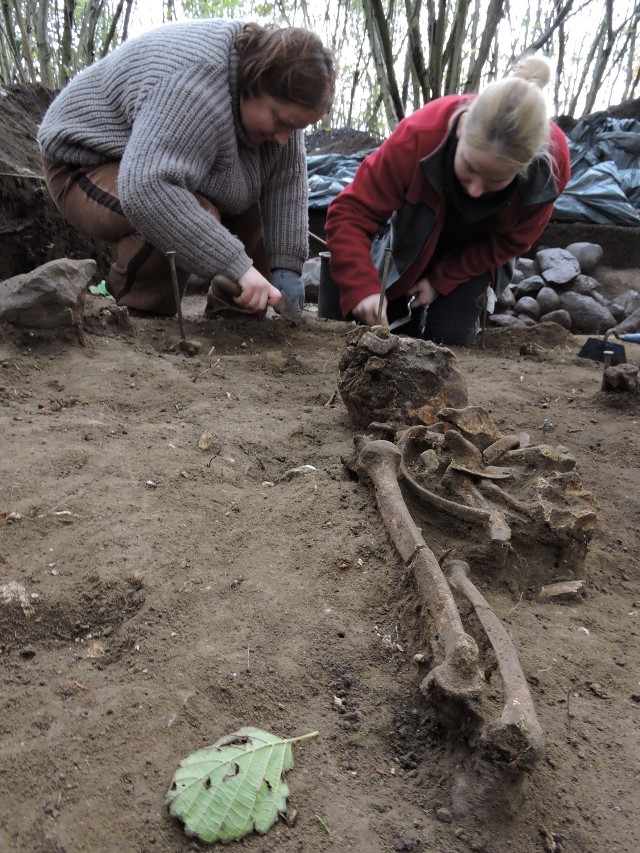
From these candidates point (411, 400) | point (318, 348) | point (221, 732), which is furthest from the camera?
point (318, 348)

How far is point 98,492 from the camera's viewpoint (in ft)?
6.72

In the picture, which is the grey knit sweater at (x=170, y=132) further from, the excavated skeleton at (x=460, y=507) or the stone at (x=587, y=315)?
the stone at (x=587, y=315)

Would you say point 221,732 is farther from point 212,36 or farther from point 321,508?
point 212,36

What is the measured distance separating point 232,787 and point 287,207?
346cm

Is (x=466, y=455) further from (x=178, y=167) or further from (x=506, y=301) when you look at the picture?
(x=506, y=301)

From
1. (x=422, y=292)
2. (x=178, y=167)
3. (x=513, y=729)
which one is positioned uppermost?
(x=178, y=167)

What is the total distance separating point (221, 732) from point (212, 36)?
306 cm

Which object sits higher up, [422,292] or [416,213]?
[416,213]

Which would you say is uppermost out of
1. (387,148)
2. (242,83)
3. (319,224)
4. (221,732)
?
(242,83)

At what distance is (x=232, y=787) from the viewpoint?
1154 mm

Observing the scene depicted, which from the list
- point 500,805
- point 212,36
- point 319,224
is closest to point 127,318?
point 212,36

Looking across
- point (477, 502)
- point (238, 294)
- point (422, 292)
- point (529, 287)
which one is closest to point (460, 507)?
point (477, 502)

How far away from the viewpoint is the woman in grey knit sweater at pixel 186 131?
3.04 m

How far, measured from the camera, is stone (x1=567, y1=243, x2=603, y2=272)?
24.0 ft
